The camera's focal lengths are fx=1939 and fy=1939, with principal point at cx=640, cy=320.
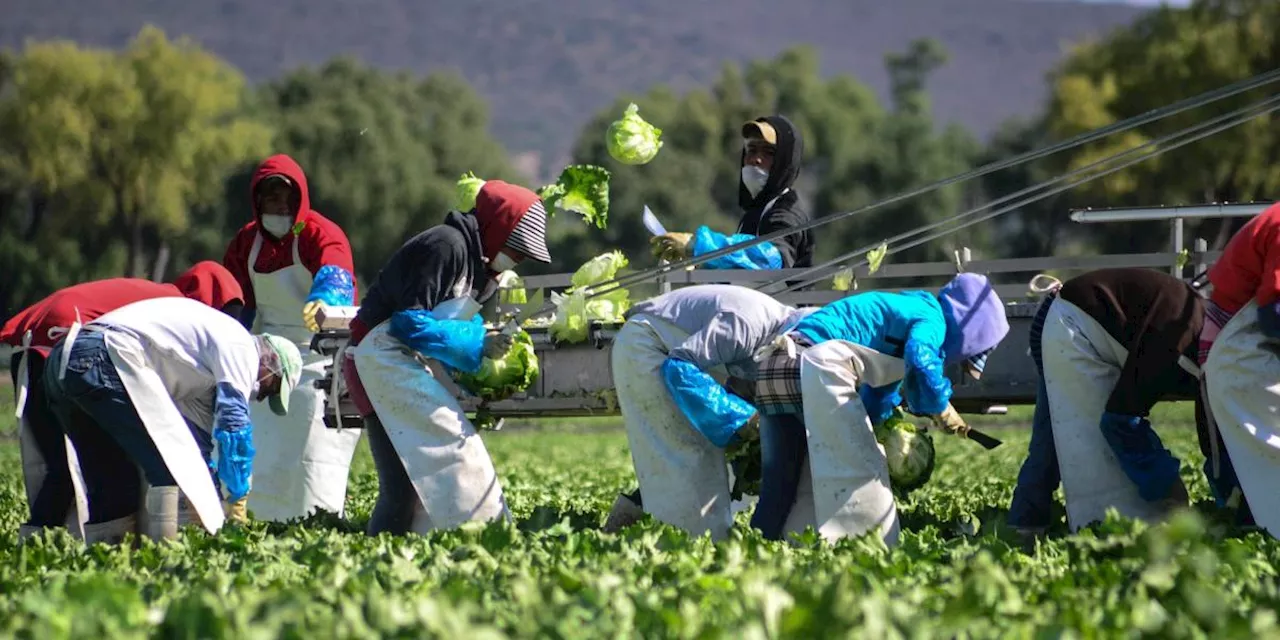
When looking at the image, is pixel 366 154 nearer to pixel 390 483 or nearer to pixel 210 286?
pixel 210 286

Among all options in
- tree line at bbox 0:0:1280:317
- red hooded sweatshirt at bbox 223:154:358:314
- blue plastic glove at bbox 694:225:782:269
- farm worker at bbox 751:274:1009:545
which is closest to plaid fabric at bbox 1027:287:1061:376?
farm worker at bbox 751:274:1009:545

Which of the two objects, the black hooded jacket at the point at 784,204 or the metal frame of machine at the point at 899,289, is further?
the black hooded jacket at the point at 784,204

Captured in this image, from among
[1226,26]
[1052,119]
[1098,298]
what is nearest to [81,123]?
[1052,119]

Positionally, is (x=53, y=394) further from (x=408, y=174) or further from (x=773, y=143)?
(x=408, y=174)

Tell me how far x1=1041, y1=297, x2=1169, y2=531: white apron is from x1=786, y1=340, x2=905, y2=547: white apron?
32.6 inches

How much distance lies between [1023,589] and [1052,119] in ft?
182

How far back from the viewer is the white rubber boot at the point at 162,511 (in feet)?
28.3

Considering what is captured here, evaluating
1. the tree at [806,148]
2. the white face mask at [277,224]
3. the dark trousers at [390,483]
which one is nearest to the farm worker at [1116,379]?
the dark trousers at [390,483]

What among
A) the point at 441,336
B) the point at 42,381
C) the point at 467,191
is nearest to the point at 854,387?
the point at 441,336

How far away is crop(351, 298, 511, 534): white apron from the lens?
9.24 metres

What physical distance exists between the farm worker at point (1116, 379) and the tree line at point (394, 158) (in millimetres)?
32454

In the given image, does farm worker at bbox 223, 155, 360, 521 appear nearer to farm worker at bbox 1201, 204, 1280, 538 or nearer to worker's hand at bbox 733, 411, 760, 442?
worker's hand at bbox 733, 411, 760, 442

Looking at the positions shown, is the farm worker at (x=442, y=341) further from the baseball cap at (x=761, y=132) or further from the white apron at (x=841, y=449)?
the baseball cap at (x=761, y=132)

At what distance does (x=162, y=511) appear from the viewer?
8.67m
